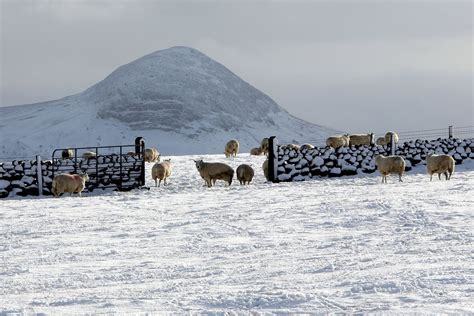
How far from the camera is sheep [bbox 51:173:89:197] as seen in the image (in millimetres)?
18312

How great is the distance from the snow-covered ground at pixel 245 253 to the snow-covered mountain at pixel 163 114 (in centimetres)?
5365

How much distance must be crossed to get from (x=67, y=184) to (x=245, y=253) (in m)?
10.1

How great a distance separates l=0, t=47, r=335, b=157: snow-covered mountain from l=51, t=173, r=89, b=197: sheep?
158 feet

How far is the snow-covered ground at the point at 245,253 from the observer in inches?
275

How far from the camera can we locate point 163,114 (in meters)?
84.8

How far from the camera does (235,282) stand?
25.4ft

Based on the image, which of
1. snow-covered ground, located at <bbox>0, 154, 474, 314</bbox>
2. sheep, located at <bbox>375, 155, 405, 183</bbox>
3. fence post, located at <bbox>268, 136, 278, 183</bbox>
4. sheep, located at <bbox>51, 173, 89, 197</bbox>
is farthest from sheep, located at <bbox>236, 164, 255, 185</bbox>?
sheep, located at <bbox>51, 173, 89, 197</bbox>

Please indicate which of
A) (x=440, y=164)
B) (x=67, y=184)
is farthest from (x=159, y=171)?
(x=440, y=164)

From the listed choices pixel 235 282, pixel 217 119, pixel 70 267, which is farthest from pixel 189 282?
pixel 217 119

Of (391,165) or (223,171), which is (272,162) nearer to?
(223,171)

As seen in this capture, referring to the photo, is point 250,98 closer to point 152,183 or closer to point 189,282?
point 152,183

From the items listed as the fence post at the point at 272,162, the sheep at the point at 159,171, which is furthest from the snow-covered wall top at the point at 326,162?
the sheep at the point at 159,171

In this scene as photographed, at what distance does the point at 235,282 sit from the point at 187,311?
3.90 feet

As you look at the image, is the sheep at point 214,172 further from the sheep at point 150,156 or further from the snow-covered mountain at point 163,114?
the snow-covered mountain at point 163,114
